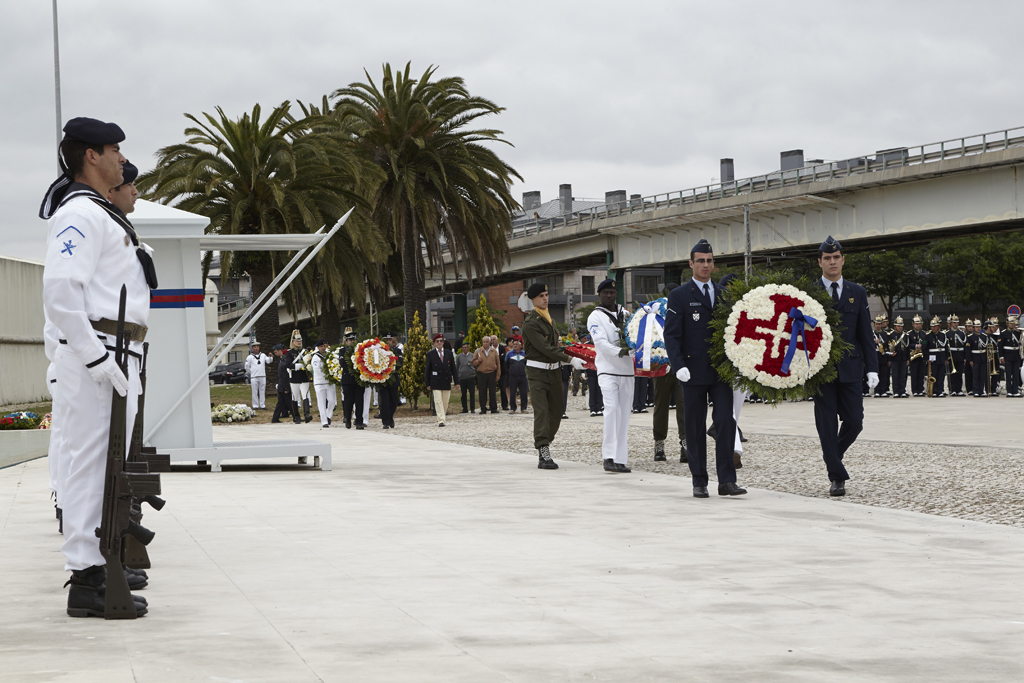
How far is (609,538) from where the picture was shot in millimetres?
7148

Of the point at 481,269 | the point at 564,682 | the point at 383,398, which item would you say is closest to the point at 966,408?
the point at 383,398

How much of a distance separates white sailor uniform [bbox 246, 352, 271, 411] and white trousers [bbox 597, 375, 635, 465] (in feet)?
72.8

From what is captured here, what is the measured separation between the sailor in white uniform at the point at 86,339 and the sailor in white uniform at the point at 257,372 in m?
27.4

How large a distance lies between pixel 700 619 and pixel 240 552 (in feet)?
9.93

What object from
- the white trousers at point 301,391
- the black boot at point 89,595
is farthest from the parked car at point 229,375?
the black boot at point 89,595

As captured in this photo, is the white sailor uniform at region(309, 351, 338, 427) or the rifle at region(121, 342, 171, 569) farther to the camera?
the white sailor uniform at region(309, 351, 338, 427)

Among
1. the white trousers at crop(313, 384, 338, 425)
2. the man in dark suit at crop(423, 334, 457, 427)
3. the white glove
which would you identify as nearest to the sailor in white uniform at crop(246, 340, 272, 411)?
the white trousers at crop(313, 384, 338, 425)

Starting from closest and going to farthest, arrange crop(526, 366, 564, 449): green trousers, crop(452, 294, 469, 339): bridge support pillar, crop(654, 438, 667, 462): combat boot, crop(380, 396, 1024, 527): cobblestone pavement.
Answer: crop(380, 396, 1024, 527): cobblestone pavement, crop(526, 366, 564, 449): green trousers, crop(654, 438, 667, 462): combat boot, crop(452, 294, 469, 339): bridge support pillar

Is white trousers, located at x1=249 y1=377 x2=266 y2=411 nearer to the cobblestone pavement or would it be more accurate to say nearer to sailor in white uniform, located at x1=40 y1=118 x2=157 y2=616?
the cobblestone pavement

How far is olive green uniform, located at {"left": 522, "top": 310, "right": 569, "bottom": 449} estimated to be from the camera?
11992mm

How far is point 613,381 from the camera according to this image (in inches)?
453

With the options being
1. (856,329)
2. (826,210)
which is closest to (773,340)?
(856,329)

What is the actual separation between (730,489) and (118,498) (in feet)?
19.1

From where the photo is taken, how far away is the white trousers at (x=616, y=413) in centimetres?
1150
